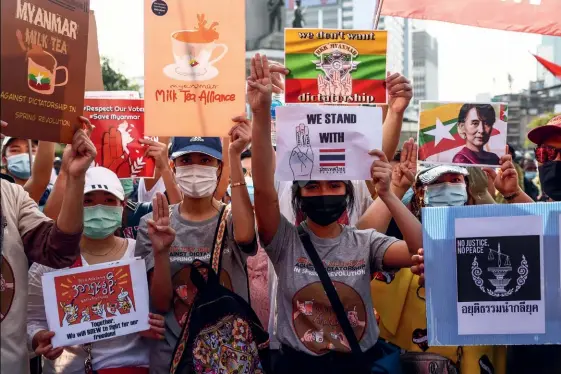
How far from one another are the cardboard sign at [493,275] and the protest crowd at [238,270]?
4 cm

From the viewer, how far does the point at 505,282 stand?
3.52 metres

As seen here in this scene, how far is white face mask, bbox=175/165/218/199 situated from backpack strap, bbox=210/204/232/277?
0.67ft

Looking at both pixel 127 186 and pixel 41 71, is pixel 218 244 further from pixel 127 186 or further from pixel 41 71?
pixel 127 186

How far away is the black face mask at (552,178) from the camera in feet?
13.6

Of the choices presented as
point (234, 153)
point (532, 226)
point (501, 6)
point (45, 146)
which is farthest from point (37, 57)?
point (501, 6)

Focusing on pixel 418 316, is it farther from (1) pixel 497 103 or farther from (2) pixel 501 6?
(2) pixel 501 6

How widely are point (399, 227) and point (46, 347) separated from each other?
6.01ft

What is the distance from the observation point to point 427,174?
461cm

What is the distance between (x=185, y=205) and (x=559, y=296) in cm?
203

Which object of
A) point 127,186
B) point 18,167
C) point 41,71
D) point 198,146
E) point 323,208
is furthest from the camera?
point 18,167

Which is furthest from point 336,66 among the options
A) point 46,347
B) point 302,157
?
point 46,347

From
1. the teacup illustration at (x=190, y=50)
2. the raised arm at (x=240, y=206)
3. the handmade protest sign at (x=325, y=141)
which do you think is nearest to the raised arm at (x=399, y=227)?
the handmade protest sign at (x=325, y=141)

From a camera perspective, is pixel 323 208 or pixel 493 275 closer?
pixel 493 275

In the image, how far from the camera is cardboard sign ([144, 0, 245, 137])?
427cm
